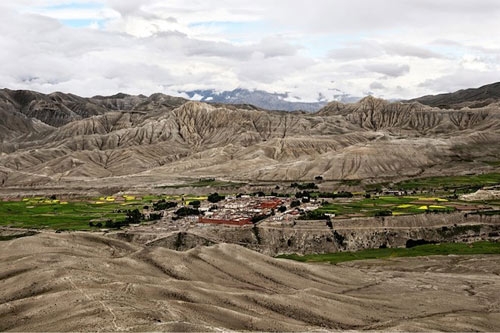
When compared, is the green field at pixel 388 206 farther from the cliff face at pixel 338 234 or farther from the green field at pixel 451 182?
the green field at pixel 451 182

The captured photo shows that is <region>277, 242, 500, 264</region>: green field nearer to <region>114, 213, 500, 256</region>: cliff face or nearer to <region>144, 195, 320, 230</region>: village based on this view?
<region>114, 213, 500, 256</region>: cliff face

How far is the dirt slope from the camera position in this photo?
48.8m

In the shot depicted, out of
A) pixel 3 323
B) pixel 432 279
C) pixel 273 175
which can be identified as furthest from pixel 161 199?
pixel 3 323

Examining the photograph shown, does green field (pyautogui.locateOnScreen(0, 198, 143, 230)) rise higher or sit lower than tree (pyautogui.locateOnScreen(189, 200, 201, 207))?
lower

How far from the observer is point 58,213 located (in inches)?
5418

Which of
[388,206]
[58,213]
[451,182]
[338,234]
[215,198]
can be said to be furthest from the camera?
[451,182]

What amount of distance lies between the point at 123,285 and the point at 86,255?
805 inches

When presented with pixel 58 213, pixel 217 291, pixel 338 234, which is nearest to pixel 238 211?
pixel 338 234

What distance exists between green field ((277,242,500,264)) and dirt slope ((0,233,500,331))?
8.48 metres

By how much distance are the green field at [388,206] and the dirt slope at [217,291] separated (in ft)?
111

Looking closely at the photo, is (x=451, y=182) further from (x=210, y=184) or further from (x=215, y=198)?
(x=210, y=184)

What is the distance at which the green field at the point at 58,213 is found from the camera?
393ft

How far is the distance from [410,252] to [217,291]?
5169 cm

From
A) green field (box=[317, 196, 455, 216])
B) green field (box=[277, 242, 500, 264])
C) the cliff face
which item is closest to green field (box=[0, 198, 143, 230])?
the cliff face
